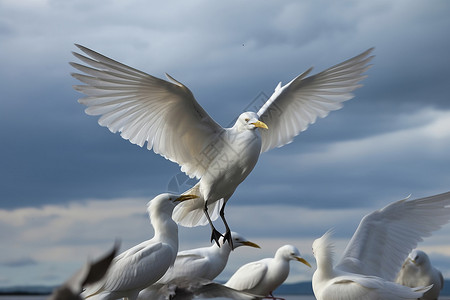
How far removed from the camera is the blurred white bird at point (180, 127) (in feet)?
22.5

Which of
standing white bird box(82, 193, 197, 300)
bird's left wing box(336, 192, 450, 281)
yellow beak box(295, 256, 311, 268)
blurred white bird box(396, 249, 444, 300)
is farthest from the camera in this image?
blurred white bird box(396, 249, 444, 300)

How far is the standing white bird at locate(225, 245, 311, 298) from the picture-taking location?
9.00 metres

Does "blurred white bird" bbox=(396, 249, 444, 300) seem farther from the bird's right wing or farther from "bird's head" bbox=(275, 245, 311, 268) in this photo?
the bird's right wing

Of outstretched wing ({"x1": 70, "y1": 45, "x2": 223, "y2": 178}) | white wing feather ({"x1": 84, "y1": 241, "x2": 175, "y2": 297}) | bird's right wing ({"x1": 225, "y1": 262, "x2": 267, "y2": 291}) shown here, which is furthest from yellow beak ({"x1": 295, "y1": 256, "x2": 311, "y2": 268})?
white wing feather ({"x1": 84, "y1": 241, "x2": 175, "y2": 297})

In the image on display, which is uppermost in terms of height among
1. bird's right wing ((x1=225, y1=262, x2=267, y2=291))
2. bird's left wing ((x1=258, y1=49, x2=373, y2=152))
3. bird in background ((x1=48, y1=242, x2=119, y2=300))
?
bird's left wing ((x1=258, y1=49, x2=373, y2=152))

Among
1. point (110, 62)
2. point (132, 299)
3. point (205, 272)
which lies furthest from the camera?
point (205, 272)

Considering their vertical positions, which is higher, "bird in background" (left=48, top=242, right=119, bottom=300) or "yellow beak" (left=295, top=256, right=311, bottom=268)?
"bird in background" (left=48, top=242, right=119, bottom=300)

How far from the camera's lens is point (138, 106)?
23.8ft

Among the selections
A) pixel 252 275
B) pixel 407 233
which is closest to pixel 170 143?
pixel 252 275

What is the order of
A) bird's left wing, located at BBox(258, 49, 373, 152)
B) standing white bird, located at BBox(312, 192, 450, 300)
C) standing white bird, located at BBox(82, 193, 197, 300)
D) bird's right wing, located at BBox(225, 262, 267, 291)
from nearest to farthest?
standing white bird, located at BBox(82, 193, 197, 300) < standing white bird, located at BBox(312, 192, 450, 300) < bird's left wing, located at BBox(258, 49, 373, 152) < bird's right wing, located at BBox(225, 262, 267, 291)

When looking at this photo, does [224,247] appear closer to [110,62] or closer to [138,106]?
[138,106]

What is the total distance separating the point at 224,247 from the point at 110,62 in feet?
10.7

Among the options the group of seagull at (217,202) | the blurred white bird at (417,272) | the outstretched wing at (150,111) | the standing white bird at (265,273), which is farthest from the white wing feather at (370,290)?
the blurred white bird at (417,272)

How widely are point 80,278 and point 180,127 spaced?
682 centimetres
